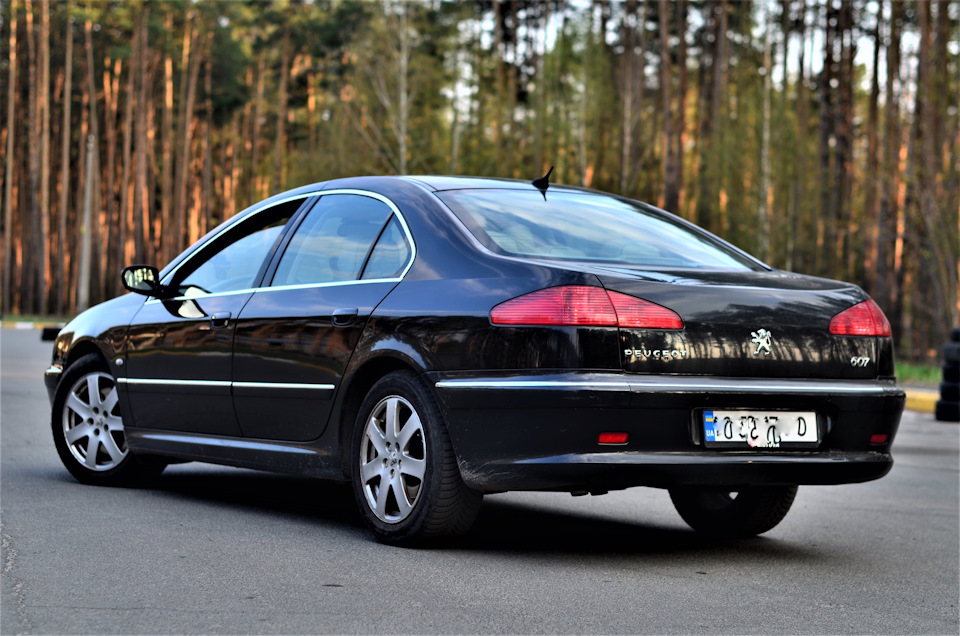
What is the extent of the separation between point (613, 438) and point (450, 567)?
0.80 m

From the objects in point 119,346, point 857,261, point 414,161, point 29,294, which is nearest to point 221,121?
point 29,294

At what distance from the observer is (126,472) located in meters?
7.10

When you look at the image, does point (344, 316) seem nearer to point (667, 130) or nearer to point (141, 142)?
point (667, 130)

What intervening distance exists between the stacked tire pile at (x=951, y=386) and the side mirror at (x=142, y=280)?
34.6ft

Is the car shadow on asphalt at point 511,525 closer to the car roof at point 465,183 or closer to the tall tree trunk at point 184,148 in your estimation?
the car roof at point 465,183

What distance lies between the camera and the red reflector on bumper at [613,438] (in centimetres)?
478

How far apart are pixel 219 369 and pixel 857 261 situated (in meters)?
42.1

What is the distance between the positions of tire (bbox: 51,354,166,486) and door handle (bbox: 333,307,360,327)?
76.1 inches

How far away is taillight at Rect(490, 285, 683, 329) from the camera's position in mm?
4801

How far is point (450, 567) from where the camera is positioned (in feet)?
16.1

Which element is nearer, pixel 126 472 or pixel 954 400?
pixel 126 472

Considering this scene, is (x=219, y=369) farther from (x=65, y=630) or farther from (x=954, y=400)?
(x=954, y=400)

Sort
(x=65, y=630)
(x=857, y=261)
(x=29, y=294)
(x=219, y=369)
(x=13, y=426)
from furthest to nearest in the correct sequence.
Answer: (x=29, y=294)
(x=857, y=261)
(x=13, y=426)
(x=219, y=369)
(x=65, y=630)

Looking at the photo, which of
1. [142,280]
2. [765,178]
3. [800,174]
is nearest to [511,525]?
[142,280]
